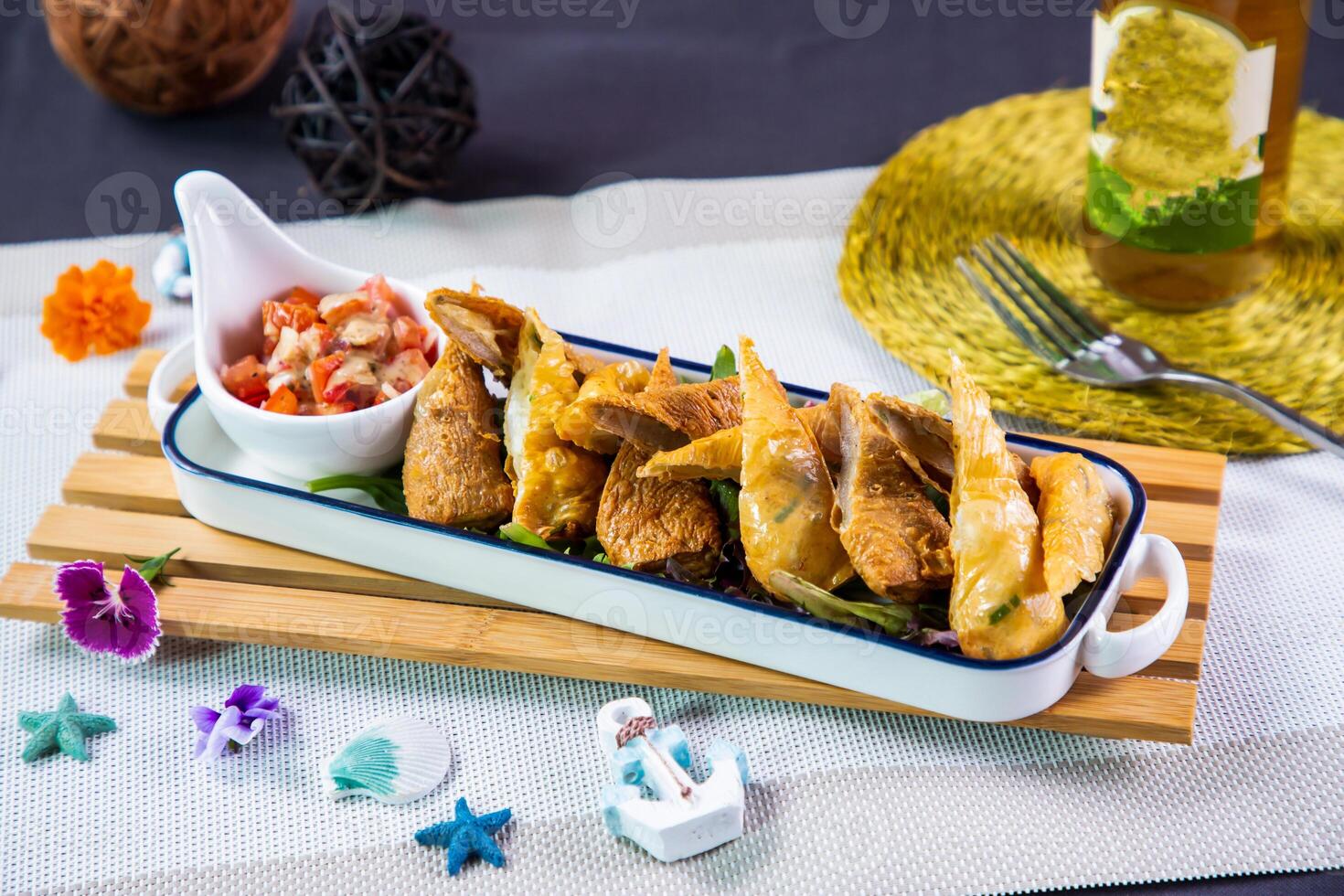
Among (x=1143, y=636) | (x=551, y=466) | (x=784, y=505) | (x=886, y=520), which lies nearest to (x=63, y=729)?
(x=551, y=466)

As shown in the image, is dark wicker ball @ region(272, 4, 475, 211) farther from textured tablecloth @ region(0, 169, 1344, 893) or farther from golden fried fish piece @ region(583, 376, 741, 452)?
golden fried fish piece @ region(583, 376, 741, 452)

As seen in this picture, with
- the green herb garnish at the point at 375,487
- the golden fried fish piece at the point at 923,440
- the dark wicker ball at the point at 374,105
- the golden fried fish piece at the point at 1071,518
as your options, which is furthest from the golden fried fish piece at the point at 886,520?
the dark wicker ball at the point at 374,105

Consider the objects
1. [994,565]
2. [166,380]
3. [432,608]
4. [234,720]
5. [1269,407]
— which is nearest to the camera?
[994,565]

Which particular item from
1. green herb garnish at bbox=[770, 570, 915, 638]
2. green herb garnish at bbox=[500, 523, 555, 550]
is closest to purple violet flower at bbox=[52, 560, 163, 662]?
green herb garnish at bbox=[500, 523, 555, 550]

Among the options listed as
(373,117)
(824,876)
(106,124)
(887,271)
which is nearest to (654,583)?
(824,876)

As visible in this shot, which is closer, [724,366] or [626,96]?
[724,366]

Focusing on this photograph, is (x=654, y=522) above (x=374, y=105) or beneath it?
beneath

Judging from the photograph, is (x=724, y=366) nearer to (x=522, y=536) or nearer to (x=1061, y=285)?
(x=522, y=536)

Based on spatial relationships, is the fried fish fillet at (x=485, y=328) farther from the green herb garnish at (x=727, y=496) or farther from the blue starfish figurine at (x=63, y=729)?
the blue starfish figurine at (x=63, y=729)
